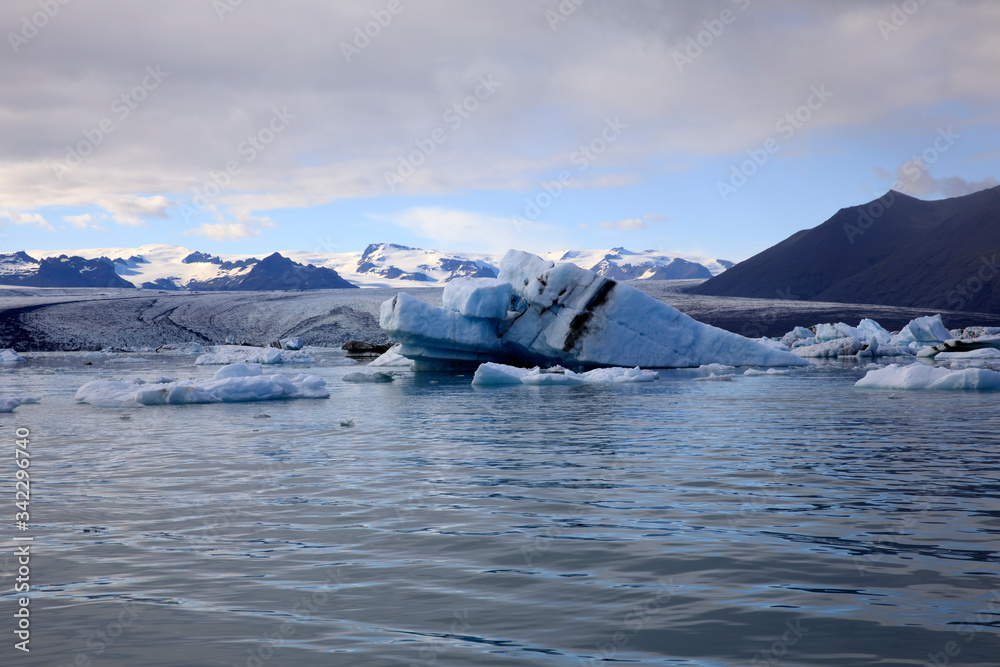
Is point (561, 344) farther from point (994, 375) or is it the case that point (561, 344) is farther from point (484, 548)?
point (484, 548)

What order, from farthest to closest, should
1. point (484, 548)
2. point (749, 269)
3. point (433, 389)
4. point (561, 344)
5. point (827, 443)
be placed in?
point (749, 269), point (561, 344), point (433, 389), point (827, 443), point (484, 548)

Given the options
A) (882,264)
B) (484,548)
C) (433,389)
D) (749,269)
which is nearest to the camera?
(484,548)

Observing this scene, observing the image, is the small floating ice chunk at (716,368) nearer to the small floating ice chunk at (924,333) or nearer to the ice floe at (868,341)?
the ice floe at (868,341)

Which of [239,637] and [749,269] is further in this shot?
[749,269]

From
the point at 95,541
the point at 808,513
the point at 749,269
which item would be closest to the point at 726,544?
the point at 808,513

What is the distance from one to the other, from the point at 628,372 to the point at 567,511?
1412 centimetres

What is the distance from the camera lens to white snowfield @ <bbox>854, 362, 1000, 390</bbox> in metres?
14.3

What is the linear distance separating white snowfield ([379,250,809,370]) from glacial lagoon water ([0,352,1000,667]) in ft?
42.5

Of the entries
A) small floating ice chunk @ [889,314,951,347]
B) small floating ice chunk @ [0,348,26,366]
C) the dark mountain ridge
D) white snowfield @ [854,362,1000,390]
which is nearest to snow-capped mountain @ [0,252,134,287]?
the dark mountain ridge

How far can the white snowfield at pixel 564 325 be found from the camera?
21969 mm

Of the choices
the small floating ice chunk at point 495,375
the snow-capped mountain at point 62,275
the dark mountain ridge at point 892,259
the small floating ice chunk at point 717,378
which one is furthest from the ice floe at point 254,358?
the snow-capped mountain at point 62,275

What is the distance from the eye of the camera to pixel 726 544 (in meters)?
4.30

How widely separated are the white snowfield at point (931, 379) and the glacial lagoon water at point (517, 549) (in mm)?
6086

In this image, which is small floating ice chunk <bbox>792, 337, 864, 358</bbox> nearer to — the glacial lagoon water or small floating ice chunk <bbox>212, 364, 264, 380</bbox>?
small floating ice chunk <bbox>212, 364, 264, 380</bbox>
